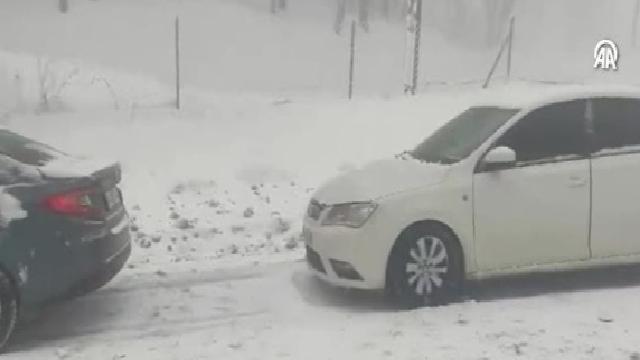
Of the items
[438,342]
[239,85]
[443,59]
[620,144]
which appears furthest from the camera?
[443,59]

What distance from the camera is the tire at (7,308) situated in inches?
236

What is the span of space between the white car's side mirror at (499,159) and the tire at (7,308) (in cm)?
350

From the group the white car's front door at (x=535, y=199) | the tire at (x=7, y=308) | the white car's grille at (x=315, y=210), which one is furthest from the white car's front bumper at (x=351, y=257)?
the tire at (x=7, y=308)

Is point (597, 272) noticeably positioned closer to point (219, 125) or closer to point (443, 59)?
point (219, 125)

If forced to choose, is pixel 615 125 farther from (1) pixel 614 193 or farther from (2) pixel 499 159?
(2) pixel 499 159

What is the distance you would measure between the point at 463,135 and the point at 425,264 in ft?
4.29

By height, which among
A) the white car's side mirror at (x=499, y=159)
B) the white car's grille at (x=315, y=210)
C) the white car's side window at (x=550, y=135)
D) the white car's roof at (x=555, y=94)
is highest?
the white car's roof at (x=555, y=94)

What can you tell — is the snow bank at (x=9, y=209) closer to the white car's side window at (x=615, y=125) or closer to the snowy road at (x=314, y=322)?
the snowy road at (x=314, y=322)

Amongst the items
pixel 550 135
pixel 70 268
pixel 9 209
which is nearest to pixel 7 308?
pixel 70 268

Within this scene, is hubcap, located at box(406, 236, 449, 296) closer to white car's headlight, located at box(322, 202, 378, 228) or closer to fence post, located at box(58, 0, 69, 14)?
white car's headlight, located at box(322, 202, 378, 228)

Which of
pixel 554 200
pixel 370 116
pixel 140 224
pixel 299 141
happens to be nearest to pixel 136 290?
pixel 140 224

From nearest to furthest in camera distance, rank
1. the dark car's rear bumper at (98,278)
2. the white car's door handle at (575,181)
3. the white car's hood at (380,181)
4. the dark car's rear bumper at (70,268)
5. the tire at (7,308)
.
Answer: the tire at (7,308), the dark car's rear bumper at (70,268), the dark car's rear bumper at (98,278), the white car's hood at (380,181), the white car's door handle at (575,181)

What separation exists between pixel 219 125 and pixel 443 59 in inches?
1070

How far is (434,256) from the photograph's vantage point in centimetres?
686
